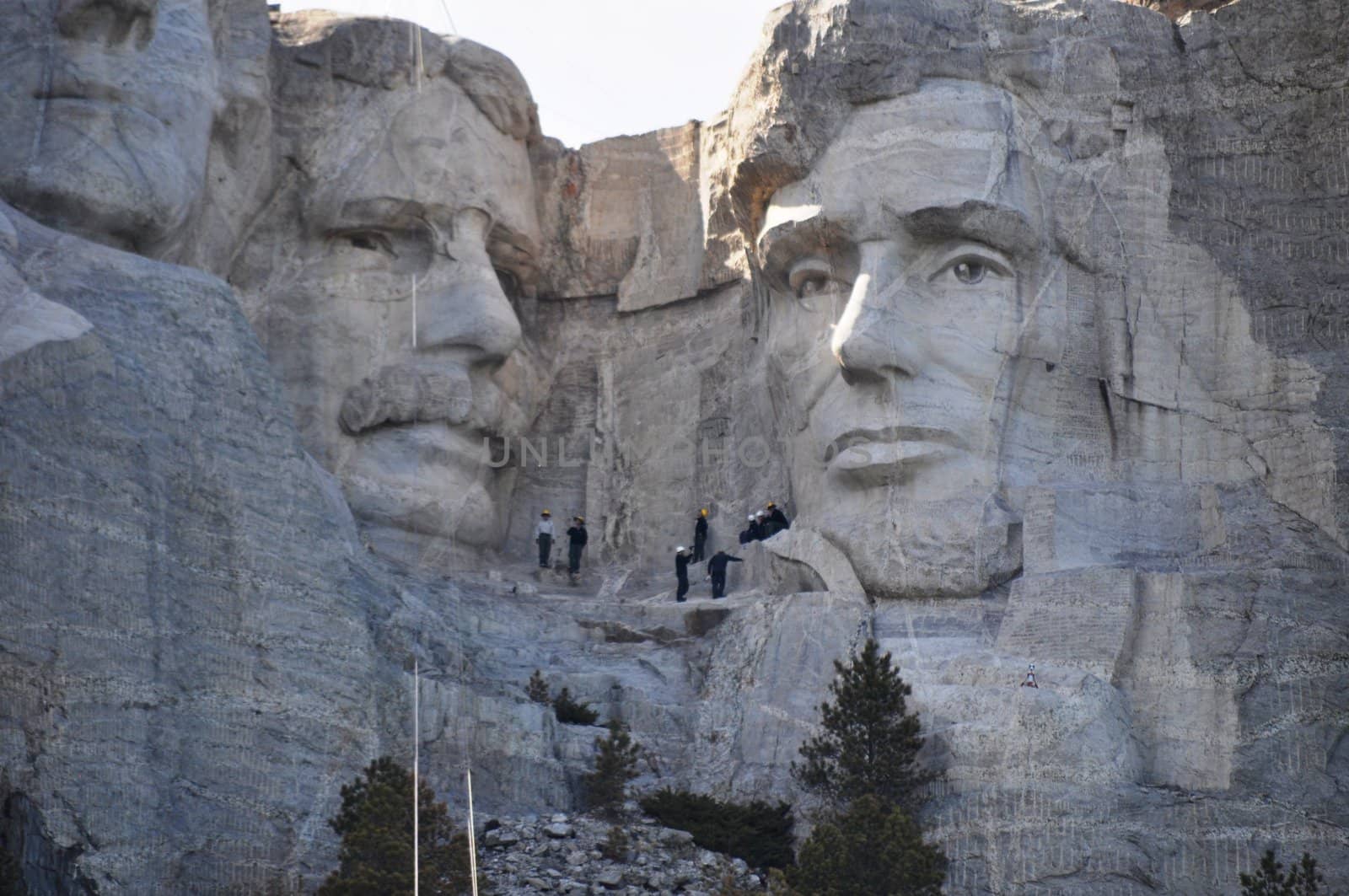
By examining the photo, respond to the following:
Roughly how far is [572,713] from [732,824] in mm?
2333

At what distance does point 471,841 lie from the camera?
24266mm

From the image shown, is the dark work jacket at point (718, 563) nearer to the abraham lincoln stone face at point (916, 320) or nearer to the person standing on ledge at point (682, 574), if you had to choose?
the person standing on ledge at point (682, 574)

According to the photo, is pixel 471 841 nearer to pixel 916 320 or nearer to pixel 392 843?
pixel 392 843

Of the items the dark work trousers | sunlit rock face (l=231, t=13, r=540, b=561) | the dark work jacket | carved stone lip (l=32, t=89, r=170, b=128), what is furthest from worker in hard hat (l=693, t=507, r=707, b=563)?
carved stone lip (l=32, t=89, r=170, b=128)

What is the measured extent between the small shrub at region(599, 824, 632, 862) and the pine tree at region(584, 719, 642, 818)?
2.57 feet

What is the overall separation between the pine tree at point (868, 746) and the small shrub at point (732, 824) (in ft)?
1.48

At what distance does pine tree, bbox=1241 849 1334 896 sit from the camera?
23.8 m

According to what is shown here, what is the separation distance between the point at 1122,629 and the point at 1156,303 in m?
4.00

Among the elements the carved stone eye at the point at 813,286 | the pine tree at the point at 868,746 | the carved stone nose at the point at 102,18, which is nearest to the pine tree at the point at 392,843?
the pine tree at the point at 868,746

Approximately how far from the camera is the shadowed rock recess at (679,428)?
82.8ft

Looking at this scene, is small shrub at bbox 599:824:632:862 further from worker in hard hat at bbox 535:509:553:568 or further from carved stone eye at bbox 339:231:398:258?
carved stone eye at bbox 339:231:398:258

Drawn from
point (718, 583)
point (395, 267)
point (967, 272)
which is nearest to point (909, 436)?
point (967, 272)

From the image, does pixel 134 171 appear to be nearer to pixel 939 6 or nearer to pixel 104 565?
pixel 104 565

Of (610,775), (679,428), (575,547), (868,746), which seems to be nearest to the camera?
(868,746)
